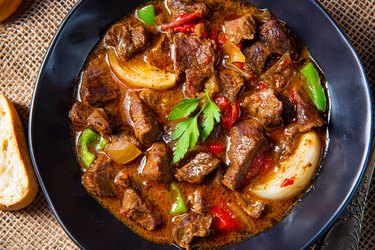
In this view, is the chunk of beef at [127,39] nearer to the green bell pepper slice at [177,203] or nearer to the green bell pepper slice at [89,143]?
the green bell pepper slice at [89,143]

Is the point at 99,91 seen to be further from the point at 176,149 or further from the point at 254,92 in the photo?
the point at 254,92

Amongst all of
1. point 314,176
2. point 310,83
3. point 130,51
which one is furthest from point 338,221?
point 130,51

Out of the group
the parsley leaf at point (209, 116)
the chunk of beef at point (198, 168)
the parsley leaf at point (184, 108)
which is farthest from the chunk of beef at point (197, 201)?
the parsley leaf at point (184, 108)

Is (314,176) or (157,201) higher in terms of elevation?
(314,176)

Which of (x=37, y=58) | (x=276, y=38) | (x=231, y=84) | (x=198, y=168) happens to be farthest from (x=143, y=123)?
(x=37, y=58)

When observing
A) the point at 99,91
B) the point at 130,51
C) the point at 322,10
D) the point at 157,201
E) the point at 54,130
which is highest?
the point at 322,10

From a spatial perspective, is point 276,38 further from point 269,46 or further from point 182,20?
point 182,20

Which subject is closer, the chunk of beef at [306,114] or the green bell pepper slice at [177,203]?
the chunk of beef at [306,114]

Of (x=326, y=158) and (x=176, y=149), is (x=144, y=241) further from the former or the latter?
(x=326, y=158)
